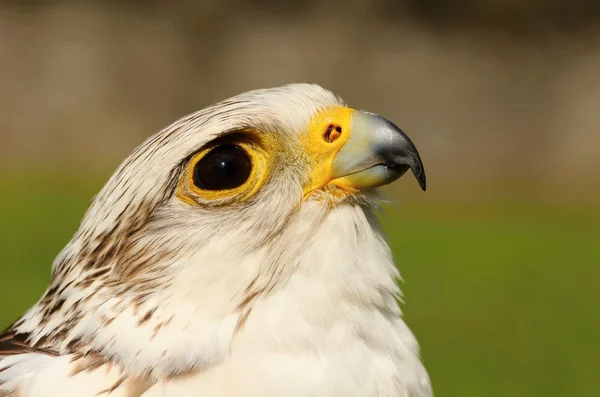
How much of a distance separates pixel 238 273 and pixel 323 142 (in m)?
0.48

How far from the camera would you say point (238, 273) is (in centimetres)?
234

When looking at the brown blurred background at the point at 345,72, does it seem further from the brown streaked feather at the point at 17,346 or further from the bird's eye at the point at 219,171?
the bird's eye at the point at 219,171

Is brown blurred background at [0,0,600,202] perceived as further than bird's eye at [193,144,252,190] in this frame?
Yes

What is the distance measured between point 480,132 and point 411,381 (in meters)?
12.8

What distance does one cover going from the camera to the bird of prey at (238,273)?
2.25m

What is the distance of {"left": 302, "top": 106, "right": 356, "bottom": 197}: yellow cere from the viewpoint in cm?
249

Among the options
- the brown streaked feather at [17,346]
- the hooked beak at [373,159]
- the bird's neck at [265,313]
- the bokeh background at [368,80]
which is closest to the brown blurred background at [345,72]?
the bokeh background at [368,80]

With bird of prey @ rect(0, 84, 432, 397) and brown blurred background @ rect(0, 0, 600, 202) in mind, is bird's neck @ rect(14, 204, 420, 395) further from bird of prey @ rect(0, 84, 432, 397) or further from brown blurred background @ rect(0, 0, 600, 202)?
brown blurred background @ rect(0, 0, 600, 202)

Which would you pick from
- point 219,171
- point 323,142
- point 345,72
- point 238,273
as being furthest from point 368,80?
point 238,273

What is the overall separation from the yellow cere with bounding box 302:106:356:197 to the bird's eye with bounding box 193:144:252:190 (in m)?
0.20

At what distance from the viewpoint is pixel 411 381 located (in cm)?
246

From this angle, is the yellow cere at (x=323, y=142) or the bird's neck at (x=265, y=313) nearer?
the bird's neck at (x=265, y=313)

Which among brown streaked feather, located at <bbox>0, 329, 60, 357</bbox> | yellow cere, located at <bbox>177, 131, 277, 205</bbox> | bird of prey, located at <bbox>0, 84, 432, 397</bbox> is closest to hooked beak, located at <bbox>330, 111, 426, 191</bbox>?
bird of prey, located at <bbox>0, 84, 432, 397</bbox>

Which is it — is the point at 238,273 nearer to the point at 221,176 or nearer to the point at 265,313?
the point at 265,313
